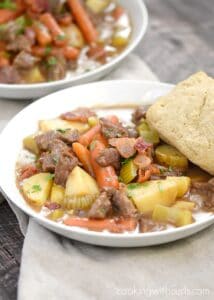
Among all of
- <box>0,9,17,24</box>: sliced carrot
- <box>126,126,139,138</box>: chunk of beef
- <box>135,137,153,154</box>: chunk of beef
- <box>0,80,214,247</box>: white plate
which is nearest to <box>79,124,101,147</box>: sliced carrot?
<box>126,126,139,138</box>: chunk of beef

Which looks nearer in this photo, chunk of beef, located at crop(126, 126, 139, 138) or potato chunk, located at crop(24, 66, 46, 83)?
chunk of beef, located at crop(126, 126, 139, 138)

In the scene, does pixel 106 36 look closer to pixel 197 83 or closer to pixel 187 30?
pixel 187 30

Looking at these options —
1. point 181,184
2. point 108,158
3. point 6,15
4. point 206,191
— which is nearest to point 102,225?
point 108,158

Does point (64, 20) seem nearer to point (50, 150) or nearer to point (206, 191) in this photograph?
point (50, 150)

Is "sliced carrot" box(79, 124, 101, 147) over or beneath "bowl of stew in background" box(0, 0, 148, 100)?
over

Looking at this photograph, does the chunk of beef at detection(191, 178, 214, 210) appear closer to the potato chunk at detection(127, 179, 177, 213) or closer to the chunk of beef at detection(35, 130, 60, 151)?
the potato chunk at detection(127, 179, 177, 213)

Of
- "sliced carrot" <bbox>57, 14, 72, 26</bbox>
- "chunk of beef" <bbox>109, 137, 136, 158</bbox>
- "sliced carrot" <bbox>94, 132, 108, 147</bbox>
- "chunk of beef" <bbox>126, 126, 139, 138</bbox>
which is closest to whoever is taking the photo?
"chunk of beef" <bbox>109, 137, 136, 158</bbox>

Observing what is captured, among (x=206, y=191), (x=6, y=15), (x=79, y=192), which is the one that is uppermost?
(x=6, y=15)
